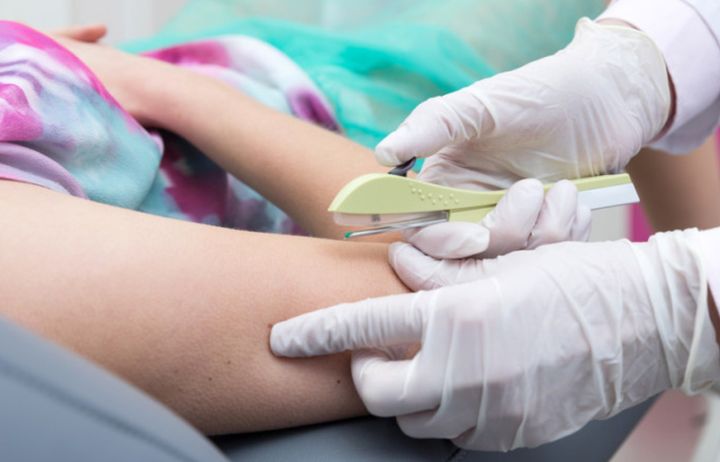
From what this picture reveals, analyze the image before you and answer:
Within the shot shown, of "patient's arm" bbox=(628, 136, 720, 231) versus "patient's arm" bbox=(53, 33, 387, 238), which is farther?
"patient's arm" bbox=(628, 136, 720, 231)

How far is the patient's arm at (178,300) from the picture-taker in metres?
0.60

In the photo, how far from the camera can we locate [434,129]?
2.30 ft

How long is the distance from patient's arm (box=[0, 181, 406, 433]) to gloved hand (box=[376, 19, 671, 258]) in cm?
13

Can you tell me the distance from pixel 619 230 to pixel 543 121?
1.21 meters

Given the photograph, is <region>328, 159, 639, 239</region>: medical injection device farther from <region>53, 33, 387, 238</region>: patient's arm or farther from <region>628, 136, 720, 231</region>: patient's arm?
<region>628, 136, 720, 231</region>: patient's arm

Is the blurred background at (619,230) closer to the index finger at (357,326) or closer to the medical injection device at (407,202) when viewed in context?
the medical injection device at (407,202)

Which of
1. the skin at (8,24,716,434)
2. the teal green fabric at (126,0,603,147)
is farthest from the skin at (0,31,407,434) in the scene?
the teal green fabric at (126,0,603,147)

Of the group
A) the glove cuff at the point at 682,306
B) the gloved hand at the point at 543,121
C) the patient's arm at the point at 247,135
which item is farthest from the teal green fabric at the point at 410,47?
the glove cuff at the point at 682,306

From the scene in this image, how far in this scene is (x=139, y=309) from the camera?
608mm

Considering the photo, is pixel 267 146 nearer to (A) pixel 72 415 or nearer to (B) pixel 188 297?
(B) pixel 188 297

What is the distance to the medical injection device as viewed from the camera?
2.10 ft

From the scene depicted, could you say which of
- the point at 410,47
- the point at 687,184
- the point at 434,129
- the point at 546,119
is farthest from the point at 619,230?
the point at 434,129

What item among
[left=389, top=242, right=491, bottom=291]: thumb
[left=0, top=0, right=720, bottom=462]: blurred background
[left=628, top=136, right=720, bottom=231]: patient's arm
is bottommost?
[left=0, top=0, right=720, bottom=462]: blurred background

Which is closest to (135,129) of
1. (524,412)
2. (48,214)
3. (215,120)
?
(215,120)
